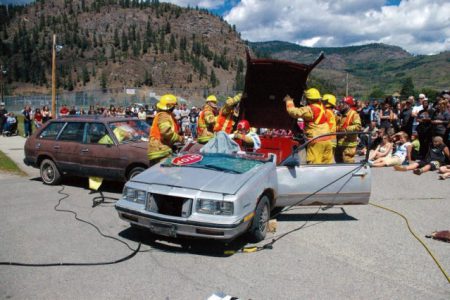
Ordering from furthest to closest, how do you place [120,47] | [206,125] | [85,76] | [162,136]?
1. [120,47]
2. [85,76]
3. [206,125]
4. [162,136]

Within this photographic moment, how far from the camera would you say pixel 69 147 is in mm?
8453

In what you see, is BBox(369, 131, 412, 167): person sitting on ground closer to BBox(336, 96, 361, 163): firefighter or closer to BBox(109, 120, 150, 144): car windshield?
BBox(336, 96, 361, 163): firefighter

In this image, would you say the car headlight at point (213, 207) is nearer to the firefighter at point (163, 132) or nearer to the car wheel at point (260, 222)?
the car wheel at point (260, 222)

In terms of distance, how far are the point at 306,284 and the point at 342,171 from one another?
2281mm

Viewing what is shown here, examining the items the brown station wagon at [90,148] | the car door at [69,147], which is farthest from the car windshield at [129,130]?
the car door at [69,147]

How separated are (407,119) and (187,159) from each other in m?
9.24

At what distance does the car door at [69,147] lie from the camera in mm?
8367

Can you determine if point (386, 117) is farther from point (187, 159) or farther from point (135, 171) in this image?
point (187, 159)

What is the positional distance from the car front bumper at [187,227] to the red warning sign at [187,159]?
103cm

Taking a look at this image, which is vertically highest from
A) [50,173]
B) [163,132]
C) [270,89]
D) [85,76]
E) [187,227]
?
[85,76]

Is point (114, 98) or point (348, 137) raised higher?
point (114, 98)

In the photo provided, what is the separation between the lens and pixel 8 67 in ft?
396

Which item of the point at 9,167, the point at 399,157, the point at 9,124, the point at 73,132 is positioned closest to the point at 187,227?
the point at 73,132

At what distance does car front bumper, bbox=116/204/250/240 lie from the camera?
4.46m
